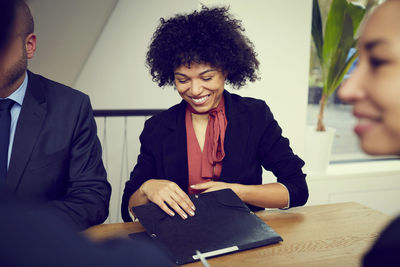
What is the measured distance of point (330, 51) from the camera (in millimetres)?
2590

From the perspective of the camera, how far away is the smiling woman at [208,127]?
1522 millimetres

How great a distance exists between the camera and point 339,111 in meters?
3.27

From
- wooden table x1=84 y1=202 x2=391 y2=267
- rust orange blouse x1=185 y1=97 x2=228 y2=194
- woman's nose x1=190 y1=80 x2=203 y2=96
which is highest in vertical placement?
woman's nose x1=190 y1=80 x2=203 y2=96

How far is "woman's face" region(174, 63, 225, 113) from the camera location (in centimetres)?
150

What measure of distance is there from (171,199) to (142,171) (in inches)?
18.2

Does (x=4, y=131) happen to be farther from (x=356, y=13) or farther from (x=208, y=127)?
(x=356, y=13)

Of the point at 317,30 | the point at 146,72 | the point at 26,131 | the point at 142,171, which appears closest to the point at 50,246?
the point at 26,131

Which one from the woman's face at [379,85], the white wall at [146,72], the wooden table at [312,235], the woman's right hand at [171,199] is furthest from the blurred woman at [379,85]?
the white wall at [146,72]

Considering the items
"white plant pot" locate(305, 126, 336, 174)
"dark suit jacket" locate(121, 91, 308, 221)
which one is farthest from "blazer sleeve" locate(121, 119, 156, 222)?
"white plant pot" locate(305, 126, 336, 174)

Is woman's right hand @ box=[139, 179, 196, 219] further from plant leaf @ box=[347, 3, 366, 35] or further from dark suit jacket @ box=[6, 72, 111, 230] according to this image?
plant leaf @ box=[347, 3, 366, 35]

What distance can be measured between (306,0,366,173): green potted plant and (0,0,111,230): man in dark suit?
1763mm

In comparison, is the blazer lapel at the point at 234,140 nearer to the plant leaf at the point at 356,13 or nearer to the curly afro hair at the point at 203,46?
the curly afro hair at the point at 203,46

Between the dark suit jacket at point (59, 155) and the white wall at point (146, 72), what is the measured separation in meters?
1.32

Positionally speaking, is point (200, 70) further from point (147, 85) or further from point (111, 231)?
point (147, 85)
